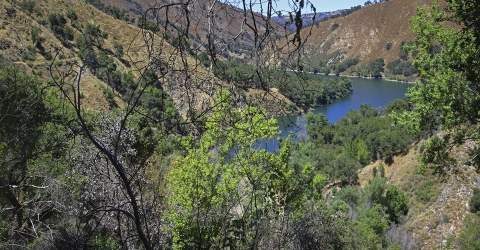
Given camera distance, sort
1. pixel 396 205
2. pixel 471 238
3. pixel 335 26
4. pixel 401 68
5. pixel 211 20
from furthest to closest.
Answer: pixel 335 26 < pixel 401 68 < pixel 396 205 < pixel 471 238 < pixel 211 20

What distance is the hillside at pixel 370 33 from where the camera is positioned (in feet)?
354

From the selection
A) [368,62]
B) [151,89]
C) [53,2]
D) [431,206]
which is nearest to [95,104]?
[53,2]

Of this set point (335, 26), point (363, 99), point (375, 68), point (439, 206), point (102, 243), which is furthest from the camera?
point (335, 26)

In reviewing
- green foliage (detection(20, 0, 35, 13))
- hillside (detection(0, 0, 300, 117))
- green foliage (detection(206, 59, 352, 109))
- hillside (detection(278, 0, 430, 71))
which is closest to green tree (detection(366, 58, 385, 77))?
hillside (detection(278, 0, 430, 71))

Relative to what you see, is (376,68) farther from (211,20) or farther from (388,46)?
(211,20)

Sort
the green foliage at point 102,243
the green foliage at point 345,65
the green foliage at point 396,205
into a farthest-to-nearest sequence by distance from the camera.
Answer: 1. the green foliage at point 345,65
2. the green foliage at point 396,205
3. the green foliage at point 102,243

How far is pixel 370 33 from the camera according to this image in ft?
382

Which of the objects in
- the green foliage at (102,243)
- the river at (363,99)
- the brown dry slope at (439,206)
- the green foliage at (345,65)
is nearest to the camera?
the green foliage at (102,243)

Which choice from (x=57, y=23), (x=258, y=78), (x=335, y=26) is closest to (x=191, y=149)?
(x=258, y=78)

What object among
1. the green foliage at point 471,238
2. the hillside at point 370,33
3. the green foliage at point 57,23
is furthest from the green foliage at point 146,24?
the hillside at point 370,33

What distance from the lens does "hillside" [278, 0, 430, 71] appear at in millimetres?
108000

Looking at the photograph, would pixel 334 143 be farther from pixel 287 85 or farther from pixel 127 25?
pixel 287 85

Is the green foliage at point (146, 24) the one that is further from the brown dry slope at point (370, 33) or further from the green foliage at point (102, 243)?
the brown dry slope at point (370, 33)

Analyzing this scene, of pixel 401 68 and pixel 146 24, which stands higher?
pixel 401 68
